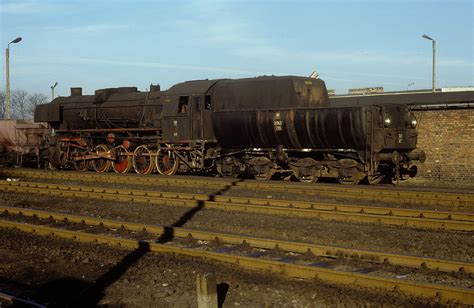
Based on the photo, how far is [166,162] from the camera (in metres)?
21.9

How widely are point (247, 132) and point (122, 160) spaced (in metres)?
7.11

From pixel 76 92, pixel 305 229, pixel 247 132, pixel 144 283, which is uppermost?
pixel 76 92

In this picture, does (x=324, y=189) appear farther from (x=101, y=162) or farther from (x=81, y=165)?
(x=81, y=165)

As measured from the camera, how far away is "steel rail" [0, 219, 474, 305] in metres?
6.01

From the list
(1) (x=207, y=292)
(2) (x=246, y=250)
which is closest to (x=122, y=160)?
(2) (x=246, y=250)

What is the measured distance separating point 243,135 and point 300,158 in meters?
2.09

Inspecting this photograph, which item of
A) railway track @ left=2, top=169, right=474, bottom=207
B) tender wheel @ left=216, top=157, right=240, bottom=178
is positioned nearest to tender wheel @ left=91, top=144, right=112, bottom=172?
railway track @ left=2, top=169, right=474, bottom=207

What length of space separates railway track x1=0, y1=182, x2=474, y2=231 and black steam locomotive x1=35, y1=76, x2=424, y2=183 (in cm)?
461

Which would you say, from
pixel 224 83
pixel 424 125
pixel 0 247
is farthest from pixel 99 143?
pixel 0 247

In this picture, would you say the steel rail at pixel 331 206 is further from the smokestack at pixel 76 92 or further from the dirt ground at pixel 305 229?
the smokestack at pixel 76 92

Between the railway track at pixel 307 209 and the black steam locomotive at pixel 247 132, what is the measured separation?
461 centimetres

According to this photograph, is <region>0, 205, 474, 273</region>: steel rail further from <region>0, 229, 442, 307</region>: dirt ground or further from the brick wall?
the brick wall

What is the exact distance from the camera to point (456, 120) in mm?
20547

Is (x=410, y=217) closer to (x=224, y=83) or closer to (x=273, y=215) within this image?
(x=273, y=215)
